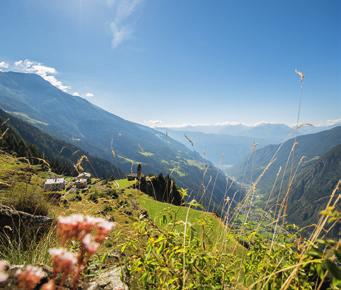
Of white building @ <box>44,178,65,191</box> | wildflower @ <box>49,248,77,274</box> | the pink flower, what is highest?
the pink flower

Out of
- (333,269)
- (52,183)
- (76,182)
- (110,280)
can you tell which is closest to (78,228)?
(333,269)

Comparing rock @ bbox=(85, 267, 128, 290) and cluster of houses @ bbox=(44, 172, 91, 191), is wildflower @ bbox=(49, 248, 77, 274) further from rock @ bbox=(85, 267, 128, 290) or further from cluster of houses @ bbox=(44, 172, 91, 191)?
cluster of houses @ bbox=(44, 172, 91, 191)

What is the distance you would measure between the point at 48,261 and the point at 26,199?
2962mm

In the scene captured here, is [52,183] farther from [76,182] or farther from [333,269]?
[333,269]

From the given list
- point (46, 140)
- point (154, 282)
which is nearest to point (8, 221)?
point (154, 282)

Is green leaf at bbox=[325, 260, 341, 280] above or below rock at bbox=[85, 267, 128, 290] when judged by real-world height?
above

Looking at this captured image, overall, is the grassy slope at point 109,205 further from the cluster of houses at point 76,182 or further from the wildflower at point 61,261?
the wildflower at point 61,261

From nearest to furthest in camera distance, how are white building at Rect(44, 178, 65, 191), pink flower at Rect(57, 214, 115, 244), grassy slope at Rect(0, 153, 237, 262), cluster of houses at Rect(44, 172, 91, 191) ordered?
pink flower at Rect(57, 214, 115, 244)
grassy slope at Rect(0, 153, 237, 262)
cluster of houses at Rect(44, 172, 91, 191)
white building at Rect(44, 178, 65, 191)

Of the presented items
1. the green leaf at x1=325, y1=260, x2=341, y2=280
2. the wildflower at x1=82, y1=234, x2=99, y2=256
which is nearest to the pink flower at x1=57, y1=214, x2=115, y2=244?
the wildflower at x1=82, y1=234, x2=99, y2=256

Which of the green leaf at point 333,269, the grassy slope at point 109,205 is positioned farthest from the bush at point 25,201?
the green leaf at point 333,269

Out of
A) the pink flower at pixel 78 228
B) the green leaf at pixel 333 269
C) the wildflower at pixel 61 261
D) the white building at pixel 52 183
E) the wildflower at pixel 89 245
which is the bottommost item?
the white building at pixel 52 183

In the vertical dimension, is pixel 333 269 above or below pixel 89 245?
below

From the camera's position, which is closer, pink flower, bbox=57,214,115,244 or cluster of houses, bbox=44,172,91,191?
pink flower, bbox=57,214,115,244

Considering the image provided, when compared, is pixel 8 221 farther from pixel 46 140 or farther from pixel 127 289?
pixel 46 140
